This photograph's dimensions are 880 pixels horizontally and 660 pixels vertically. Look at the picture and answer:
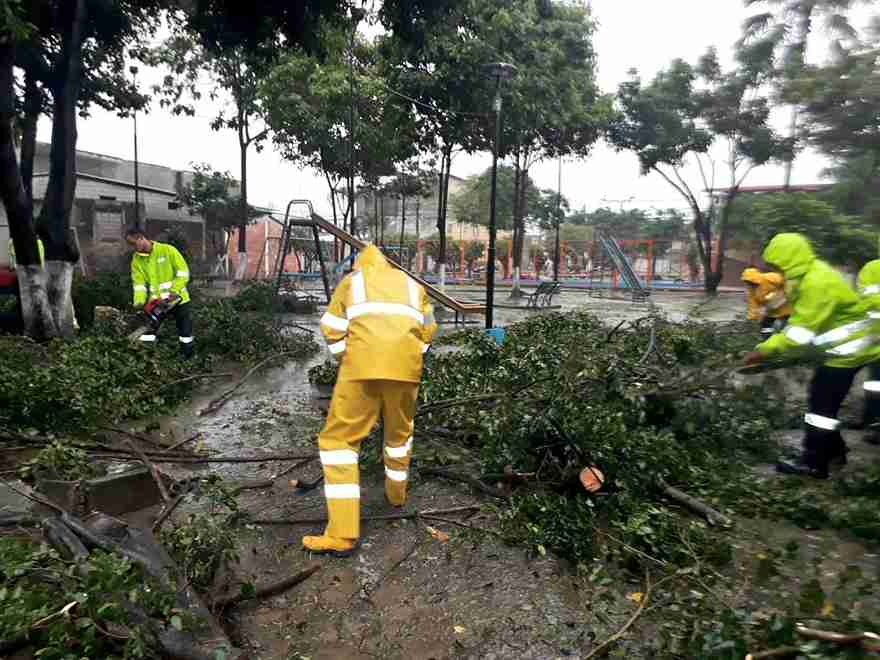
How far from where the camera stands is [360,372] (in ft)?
10.6

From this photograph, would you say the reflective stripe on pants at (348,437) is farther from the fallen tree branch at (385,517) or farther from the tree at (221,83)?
the tree at (221,83)

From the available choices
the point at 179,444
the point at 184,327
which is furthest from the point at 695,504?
the point at 184,327

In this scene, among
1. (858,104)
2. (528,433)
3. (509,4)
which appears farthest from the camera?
(509,4)

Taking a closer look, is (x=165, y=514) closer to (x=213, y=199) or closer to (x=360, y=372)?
(x=360, y=372)

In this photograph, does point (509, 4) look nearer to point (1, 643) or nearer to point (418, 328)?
point (418, 328)

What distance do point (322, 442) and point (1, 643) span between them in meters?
1.59

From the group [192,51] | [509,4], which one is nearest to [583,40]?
[509,4]

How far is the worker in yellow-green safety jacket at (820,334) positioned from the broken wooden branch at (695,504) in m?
1.05

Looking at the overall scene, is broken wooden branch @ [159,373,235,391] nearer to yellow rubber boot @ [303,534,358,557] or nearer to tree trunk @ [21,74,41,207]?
yellow rubber boot @ [303,534,358,557]

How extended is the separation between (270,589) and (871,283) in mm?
4106

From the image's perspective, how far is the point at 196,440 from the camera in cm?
522

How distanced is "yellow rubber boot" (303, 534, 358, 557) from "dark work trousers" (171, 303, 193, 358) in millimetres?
4821

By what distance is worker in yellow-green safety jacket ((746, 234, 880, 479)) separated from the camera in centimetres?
406

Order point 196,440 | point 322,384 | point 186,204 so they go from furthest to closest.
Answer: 1. point 186,204
2. point 322,384
3. point 196,440
